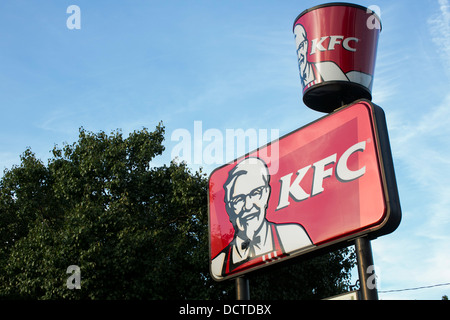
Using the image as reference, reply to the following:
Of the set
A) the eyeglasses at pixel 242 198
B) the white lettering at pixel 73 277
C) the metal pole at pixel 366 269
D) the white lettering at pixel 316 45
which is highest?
the white lettering at pixel 316 45

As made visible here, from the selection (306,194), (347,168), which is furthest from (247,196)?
(347,168)

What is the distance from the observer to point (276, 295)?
16328mm

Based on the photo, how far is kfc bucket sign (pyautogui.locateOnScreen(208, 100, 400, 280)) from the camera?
7020 mm

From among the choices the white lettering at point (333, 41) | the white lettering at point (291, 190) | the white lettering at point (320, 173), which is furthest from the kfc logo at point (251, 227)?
the white lettering at point (333, 41)

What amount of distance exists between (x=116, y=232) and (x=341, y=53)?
31.8 feet

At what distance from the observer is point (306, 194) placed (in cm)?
796

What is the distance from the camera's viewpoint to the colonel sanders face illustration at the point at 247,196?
8712 millimetres

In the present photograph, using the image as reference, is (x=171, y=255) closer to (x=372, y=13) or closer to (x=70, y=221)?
(x=70, y=221)

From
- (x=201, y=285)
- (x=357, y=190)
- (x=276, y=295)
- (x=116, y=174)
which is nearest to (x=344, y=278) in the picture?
(x=276, y=295)

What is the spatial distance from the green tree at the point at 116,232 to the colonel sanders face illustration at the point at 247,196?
208 inches

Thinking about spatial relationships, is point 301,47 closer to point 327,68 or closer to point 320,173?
point 327,68

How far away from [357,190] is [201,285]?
32.0 ft

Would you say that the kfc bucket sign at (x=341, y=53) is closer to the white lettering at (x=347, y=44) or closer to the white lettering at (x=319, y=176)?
the white lettering at (x=347, y=44)

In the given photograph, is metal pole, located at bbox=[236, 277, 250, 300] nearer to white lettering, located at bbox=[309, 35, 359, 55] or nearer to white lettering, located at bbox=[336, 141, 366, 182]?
white lettering, located at bbox=[336, 141, 366, 182]
